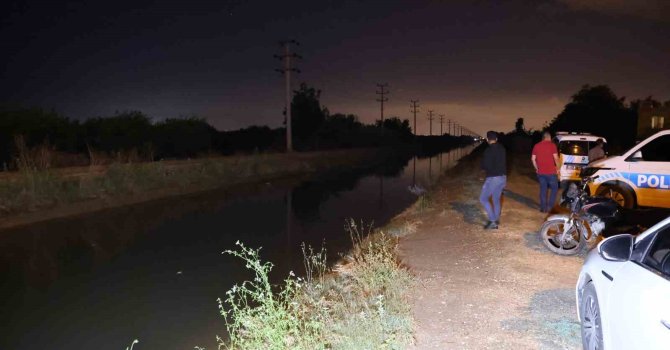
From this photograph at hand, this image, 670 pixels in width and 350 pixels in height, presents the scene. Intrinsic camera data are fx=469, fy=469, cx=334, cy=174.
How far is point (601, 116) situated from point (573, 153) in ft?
101

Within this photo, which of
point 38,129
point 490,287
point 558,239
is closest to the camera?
point 490,287

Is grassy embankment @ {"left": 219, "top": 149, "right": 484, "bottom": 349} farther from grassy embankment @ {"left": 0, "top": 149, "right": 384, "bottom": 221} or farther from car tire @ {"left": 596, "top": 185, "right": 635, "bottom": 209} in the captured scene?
Result: grassy embankment @ {"left": 0, "top": 149, "right": 384, "bottom": 221}

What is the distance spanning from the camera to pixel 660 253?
3650mm

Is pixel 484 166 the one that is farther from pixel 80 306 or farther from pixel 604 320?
pixel 80 306

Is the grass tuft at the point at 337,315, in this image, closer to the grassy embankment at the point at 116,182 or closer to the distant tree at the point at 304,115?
the grassy embankment at the point at 116,182

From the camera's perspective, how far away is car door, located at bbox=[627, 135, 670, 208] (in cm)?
964

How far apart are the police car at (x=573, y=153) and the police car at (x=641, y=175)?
4.46 m

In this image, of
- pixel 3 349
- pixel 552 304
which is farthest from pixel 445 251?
pixel 3 349

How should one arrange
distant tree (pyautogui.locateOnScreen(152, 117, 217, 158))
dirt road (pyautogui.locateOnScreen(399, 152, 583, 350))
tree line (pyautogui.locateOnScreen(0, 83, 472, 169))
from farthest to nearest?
distant tree (pyautogui.locateOnScreen(152, 117, 217, 158)) < tree line (pyautogui.locateOnScreen(0, 83, 472, 169)) < dirt road (pyautogui.locateOnScreen(399, 152, 583, 350))

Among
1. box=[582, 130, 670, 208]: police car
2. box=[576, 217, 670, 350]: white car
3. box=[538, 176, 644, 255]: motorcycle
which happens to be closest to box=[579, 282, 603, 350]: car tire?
box=[576, 217, 670, 350]: white car

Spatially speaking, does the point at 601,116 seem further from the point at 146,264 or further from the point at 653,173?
the point at 146,264

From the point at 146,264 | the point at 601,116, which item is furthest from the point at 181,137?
the point at 601,116

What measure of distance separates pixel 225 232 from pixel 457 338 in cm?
945

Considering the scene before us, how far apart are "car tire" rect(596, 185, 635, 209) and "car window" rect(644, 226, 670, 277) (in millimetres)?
6988
